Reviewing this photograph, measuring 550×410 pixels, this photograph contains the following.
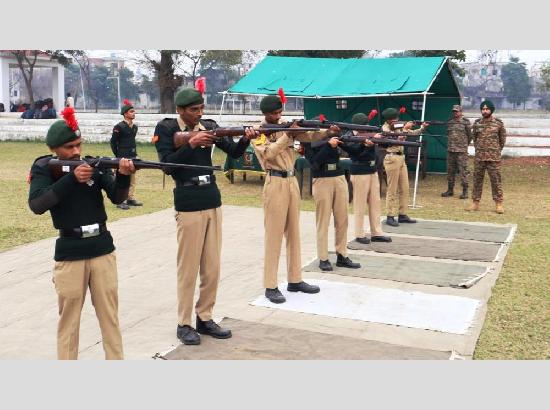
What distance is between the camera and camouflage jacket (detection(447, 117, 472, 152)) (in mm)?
13320

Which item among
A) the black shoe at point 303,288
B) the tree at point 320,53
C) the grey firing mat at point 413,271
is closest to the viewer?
the black shoe at point 303,288

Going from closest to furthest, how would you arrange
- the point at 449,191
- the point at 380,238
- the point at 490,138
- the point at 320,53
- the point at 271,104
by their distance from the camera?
1. the point at 271,104
2. the point at 380,238
3. the point at 490,138
4. the point at 449,191
5. the point at 320,53

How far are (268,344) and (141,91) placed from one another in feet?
231

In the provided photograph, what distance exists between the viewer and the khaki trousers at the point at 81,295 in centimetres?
389

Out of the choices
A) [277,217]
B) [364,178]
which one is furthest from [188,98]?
[364,178]

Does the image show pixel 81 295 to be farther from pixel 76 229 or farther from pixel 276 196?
pixel 276 196

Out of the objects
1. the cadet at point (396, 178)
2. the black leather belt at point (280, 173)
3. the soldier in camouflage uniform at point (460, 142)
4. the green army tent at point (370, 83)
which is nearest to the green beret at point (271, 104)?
the black leather belt at point (280, 173)

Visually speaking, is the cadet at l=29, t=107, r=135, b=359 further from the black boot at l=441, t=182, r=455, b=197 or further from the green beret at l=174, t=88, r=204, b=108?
the black boot at l=441, t=182, r=455, b=197

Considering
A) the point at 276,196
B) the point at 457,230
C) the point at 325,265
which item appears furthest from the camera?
the point at 457,230

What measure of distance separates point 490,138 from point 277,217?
6.55m

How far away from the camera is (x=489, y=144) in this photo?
11.2 meters

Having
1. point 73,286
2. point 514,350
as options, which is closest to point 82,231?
point 73,286

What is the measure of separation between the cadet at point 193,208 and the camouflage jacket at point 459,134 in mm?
9344

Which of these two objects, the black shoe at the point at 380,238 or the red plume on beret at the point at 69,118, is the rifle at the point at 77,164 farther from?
the black shoe at the point at 380,238
